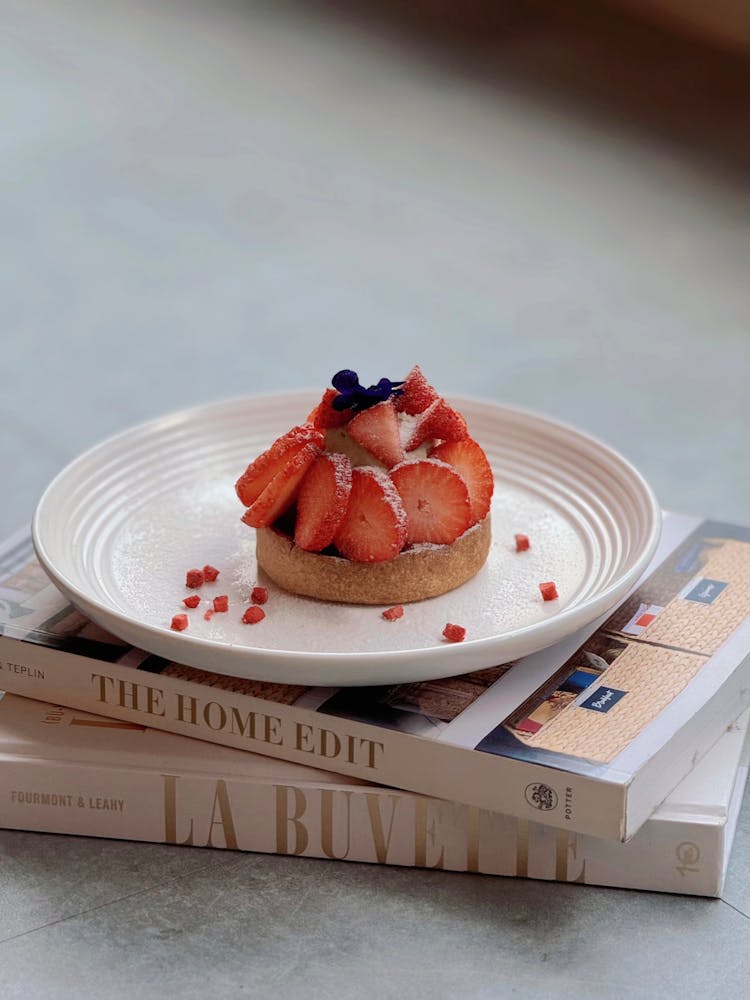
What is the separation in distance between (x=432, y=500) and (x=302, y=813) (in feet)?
1.52

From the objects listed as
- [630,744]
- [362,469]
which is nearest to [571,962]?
[630,744]

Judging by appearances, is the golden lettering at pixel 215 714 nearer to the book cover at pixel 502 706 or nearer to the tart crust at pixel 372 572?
the book cover at pixel 502 706

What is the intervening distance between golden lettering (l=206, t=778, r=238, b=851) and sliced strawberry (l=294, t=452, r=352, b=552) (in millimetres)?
348

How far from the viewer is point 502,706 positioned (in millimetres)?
1854

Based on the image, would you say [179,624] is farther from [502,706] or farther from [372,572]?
[502,706]

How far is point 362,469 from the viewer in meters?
2.01

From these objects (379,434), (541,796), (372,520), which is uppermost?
(379,434)

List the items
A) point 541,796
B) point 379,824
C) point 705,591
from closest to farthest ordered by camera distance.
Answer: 1. point 541,796
2. point 379,824
3. point 705,591

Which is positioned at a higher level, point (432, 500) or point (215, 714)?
point (432, 500)

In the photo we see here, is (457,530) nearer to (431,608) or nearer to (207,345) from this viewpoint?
(431,608)

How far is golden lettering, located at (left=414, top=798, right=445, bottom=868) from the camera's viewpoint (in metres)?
1.82

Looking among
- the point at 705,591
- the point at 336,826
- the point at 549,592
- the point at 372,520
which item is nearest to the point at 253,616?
the point at 372,520

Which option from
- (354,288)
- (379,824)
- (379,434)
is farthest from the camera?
(354,288)

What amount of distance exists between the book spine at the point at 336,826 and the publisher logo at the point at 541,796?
0.27 feet
